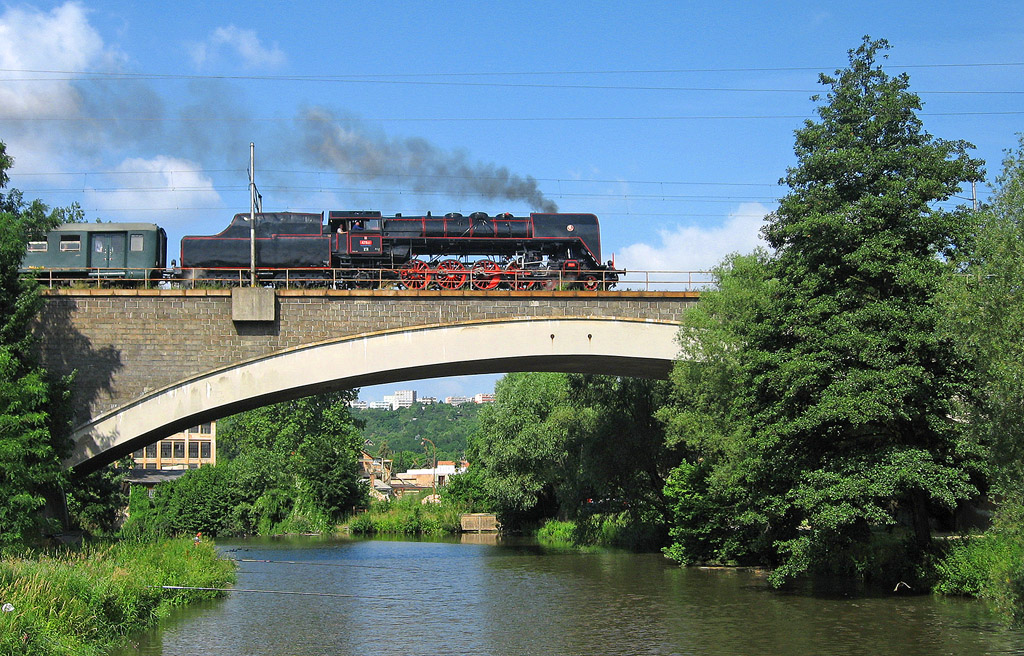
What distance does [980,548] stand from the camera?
899 inches

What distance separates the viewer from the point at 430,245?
34938 millimetres

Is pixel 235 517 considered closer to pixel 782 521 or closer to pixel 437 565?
pixel 437 565

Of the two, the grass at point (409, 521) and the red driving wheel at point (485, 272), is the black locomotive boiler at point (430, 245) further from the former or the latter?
the grass at point (409, 521)

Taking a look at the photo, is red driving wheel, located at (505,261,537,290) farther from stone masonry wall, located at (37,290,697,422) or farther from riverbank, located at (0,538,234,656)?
riverbank, located at (0,538,234,656)

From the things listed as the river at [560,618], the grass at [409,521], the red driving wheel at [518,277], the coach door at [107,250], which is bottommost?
the river at [560,618]

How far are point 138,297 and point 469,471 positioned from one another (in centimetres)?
3641

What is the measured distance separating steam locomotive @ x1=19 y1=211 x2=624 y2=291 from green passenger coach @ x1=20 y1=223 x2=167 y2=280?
0.03 metres

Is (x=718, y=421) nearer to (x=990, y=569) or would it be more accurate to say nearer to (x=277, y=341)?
(x=990, y=569)

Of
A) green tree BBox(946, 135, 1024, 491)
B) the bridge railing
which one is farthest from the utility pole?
green tree BBox(946, 135, 1024, 491)

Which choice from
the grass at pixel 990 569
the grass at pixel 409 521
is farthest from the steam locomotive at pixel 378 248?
the grass at pixel 409 521

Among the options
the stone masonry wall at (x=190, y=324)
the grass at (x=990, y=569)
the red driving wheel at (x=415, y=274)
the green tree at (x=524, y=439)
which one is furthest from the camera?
the green tree at (x=524, y=439)

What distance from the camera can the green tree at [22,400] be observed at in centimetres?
2233

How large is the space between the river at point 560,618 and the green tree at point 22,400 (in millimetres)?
4405

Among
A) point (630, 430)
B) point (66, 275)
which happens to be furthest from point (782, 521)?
point (66, 275)
